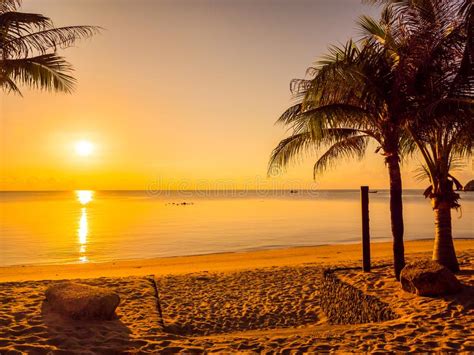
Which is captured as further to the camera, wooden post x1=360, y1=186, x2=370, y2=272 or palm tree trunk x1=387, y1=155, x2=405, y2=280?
wooden post x1=360, y1=186, x2=370, y2=272

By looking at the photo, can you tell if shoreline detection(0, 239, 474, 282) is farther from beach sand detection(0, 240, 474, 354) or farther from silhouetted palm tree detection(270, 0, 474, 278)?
silhouetted palm tree detection(270, 0, 474, 278)

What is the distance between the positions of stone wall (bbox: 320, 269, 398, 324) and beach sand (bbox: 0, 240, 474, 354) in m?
0.20

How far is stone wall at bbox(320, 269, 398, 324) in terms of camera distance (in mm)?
8258

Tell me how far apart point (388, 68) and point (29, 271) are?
17.0 meters

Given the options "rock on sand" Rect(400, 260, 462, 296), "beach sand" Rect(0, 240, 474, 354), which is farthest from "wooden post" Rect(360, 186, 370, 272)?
"rock on sand" Rect(400, 260, 462, 296)

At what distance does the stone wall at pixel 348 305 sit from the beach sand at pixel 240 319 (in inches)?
8.0

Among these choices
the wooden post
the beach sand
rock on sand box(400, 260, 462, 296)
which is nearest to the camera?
the beach sand

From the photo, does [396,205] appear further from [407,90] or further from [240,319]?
[240,319]

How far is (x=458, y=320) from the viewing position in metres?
7.04

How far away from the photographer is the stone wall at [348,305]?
27.1 feet

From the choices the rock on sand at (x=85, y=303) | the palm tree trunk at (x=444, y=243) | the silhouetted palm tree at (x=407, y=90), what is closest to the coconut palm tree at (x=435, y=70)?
the silhouetted palm tree at (x=407, y=90)

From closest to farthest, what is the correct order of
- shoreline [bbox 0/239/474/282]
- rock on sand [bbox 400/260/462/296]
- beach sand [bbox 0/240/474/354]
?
beach sand [bbox 0/240/474/354] → rock on sand [bbox 400/260/462/296] → shoreline [bbox 0/239/474/282]

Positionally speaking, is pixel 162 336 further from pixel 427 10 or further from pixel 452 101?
pixel 427 10

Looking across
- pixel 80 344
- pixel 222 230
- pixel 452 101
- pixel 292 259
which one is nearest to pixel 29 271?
pixel 292 259
